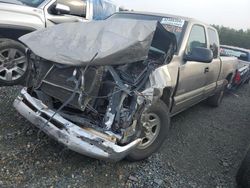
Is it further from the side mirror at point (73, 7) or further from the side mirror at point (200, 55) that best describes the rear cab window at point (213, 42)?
the side mirror at point (73, 7)

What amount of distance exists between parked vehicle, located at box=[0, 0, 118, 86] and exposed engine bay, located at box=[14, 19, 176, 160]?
1.01m

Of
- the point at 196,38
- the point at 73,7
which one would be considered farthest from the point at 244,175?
the point at 73,7

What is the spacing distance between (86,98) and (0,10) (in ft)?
8.47

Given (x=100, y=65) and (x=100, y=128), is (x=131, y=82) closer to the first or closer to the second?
(x=100, y=65)

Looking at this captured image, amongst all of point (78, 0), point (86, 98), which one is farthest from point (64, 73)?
point (78, 0)

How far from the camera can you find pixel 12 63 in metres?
5.19

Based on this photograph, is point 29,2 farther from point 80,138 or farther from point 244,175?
point 244,175

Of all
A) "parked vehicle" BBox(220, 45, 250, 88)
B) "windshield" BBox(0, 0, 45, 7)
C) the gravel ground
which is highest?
"windshield" BBox(0, 0, 45, 7)

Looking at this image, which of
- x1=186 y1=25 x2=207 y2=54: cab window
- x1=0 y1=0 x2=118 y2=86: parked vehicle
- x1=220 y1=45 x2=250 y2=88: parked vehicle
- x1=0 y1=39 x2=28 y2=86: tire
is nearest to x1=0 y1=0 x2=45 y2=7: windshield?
x1=0 y1=0 x2=118 y2=86: parked vehicle

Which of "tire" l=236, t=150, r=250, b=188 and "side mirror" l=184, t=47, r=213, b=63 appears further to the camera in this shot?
"side mirror" l=184, t=47, r=213, b=63

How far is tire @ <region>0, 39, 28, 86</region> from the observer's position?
5.07 meters

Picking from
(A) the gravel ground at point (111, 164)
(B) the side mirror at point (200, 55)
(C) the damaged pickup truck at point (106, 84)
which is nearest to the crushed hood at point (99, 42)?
(C) the damaged pickup truck at point (106, 84)

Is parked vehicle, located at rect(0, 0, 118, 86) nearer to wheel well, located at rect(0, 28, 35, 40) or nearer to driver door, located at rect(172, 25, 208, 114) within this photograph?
wheel well, located at rect(0, 28, 35, 40)

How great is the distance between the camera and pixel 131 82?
3822 millimetres
